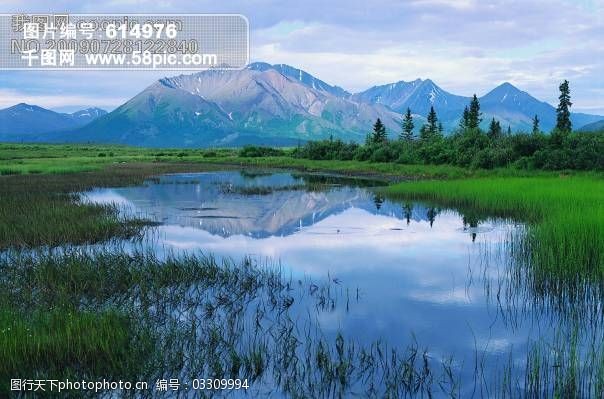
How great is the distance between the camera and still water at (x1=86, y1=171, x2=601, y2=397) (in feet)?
39.9

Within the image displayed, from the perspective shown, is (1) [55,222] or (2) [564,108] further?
(2) [564,108]

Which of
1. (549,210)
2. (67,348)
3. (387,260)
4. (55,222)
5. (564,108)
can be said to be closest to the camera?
(67,348)

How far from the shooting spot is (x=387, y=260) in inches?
827

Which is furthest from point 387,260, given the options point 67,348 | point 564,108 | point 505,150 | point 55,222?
point 564,108

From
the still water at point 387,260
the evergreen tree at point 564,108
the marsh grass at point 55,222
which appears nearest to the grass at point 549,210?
the still water at point 387,260

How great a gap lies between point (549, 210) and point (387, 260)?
931cm

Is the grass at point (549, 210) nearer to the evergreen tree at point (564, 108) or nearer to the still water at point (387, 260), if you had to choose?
the still water at point (387, 260)

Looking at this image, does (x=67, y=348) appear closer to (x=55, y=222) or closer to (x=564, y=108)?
(x=55, y=222)

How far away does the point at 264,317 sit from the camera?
13398mm

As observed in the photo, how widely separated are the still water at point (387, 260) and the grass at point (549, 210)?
4.26 ft

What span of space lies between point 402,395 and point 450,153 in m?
54.7

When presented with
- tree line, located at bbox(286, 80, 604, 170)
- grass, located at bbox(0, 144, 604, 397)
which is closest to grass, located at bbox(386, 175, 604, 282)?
grass, located at bbox(0, 144, 604, 397)

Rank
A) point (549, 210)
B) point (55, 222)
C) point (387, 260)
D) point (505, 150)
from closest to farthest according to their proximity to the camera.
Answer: point (387, 260) → point (55, 222) → point (549, 210) → point (505, 150)

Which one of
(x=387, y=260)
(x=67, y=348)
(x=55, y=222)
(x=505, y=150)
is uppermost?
(x=505, y=150)
